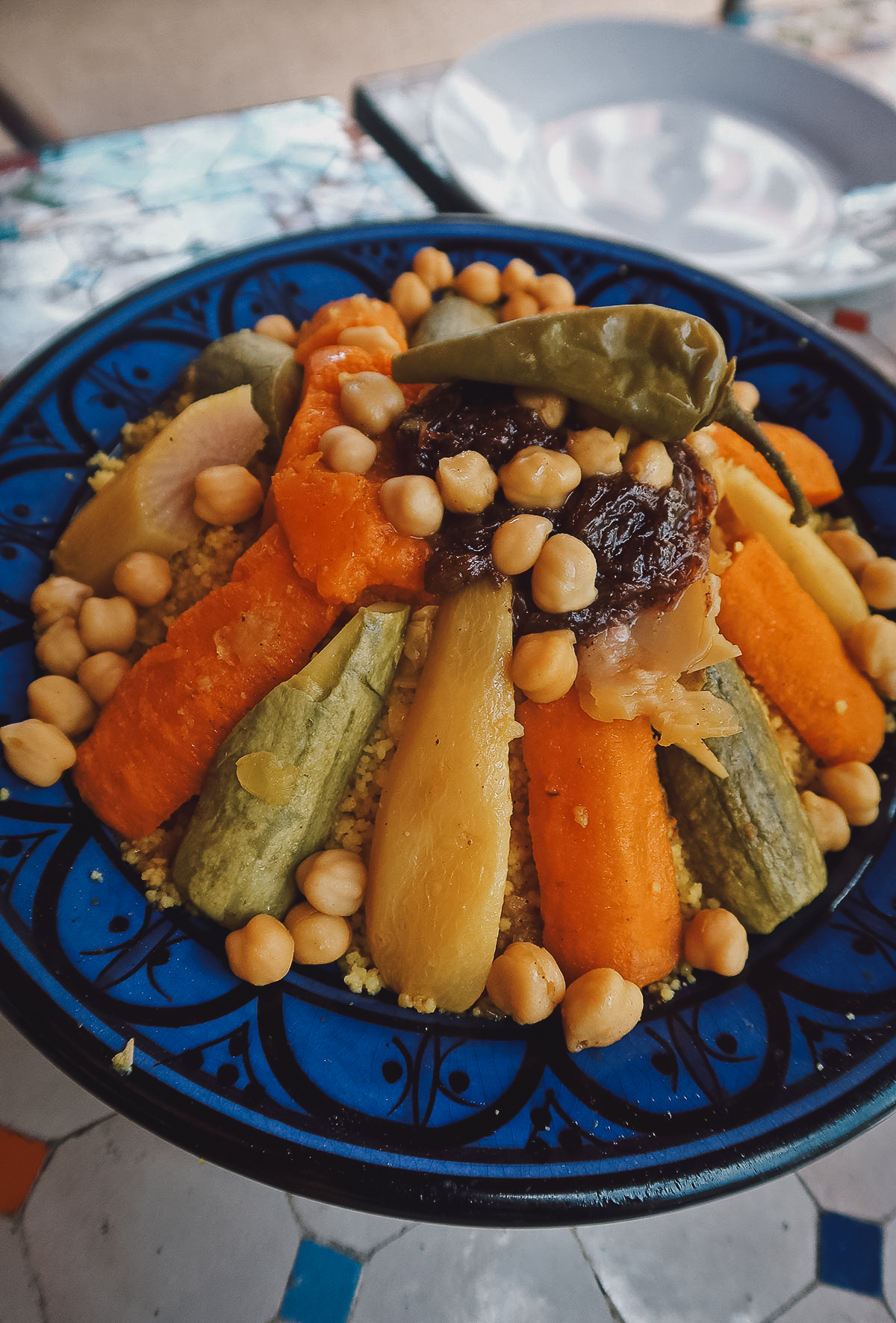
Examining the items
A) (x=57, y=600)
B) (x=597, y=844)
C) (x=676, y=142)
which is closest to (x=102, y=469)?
(x=57, y=600)

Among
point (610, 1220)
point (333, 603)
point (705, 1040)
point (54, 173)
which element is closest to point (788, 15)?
point (54, 173)

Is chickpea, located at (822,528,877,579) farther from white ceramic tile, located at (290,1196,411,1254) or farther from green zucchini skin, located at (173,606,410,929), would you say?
white ceramic tile, located at (290,1196,411,1254)

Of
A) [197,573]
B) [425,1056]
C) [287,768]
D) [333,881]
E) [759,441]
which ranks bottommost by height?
[425,1056]

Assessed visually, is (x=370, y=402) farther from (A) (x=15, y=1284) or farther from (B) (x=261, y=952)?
(A) (x=15, y=1284)

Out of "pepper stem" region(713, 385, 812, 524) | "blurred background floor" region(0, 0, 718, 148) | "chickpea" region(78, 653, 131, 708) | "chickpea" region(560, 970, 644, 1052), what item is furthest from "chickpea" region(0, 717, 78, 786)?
"blurred background floor" region(0, 0, 718, 148)

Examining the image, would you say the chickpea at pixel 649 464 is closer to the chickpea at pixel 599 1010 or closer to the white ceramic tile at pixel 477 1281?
the chickpea at pixel 599 1010

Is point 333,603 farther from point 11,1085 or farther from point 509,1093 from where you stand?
point 11,1085
